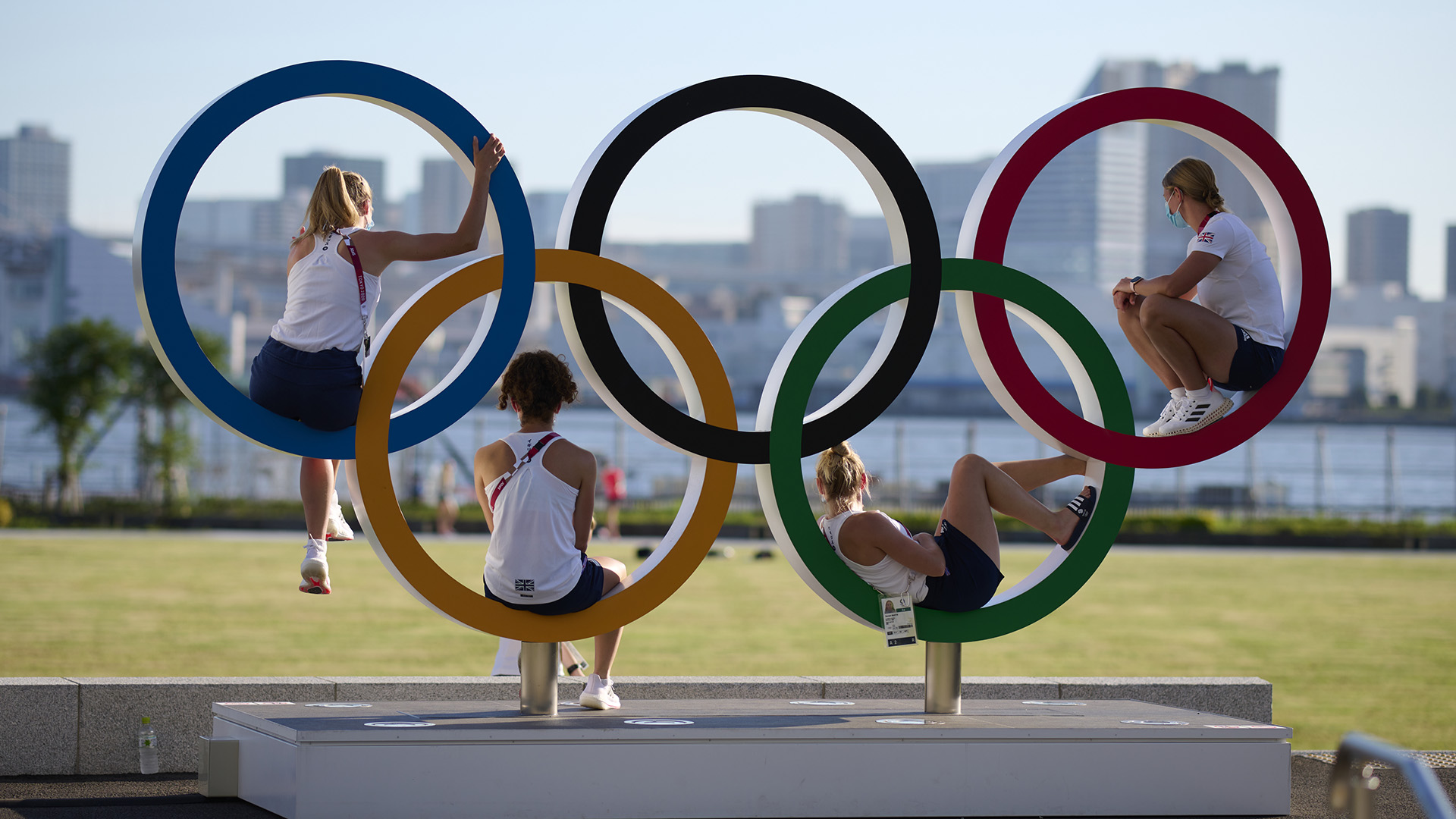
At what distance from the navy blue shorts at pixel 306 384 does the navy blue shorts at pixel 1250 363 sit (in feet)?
13.6

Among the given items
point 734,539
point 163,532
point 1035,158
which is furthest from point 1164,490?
point 1035,158

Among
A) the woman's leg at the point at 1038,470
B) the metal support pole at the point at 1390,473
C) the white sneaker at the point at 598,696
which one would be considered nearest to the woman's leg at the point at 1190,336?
the woman's leg at the point at 1038,470

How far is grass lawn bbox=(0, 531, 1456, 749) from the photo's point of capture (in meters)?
11.0

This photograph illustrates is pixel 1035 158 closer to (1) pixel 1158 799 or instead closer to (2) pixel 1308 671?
(1) pixel 1158 799

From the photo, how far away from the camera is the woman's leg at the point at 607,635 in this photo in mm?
6031

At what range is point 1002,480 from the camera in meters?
6.25

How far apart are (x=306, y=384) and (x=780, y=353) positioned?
6.80 ft

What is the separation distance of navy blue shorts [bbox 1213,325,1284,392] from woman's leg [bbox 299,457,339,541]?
4246mm

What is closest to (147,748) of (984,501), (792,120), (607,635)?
(607,635)

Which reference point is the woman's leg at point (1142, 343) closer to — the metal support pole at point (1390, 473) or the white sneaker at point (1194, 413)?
the white sneaker at point (1194, 413)

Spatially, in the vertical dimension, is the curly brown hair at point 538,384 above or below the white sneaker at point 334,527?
above

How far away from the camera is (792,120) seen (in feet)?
21.1

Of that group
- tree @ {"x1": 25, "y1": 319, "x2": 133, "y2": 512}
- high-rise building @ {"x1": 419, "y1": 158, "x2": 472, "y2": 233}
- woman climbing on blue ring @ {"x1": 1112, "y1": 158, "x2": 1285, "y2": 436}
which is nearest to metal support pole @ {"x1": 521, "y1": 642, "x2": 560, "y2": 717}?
woman climbing on blue ring @ {"x1": 1112, "y1": 158, "x2": 1285, "y2": 436}

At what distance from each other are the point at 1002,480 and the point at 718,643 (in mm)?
7153
